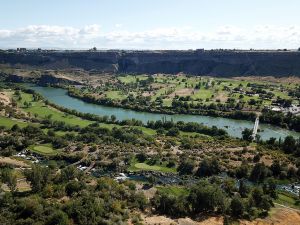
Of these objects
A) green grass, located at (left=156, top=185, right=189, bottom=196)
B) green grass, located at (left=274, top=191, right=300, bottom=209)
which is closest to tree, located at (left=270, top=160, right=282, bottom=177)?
green grass, located at (left=274, top=191, right=300, bottom=209)

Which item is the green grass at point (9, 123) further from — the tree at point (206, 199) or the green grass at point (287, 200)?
the green grass at point (287, 200)

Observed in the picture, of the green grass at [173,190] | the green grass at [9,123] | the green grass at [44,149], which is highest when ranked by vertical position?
the green grass at [173,190]

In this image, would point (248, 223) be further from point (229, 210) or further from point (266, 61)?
point (266, 61)

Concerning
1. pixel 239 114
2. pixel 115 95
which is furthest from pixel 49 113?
pixel 239 114

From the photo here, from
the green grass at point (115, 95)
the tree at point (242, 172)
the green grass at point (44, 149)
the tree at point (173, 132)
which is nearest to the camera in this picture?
the tree at point (242, 172)

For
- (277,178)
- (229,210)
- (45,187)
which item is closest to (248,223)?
(229,210)

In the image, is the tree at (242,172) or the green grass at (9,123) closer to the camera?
the tree at (242,172)

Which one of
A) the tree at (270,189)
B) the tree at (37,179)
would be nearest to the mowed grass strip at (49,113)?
the tree at (37,179)

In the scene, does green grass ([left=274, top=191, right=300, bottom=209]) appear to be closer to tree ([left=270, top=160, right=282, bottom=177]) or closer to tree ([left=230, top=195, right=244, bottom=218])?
tree ([left=270, top=160, right=282, bottom=177])

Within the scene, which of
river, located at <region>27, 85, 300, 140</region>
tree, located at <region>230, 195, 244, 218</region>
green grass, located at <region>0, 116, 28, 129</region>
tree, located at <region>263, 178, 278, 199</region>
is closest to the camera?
tree, located at <region>230, 195, 244, 218</region>
